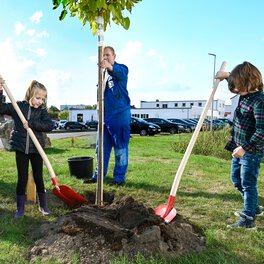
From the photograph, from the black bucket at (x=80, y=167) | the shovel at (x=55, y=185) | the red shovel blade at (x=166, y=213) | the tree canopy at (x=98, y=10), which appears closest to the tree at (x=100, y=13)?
the tree canopy at (x=98, y=10)

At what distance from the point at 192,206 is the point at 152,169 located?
2811 mm

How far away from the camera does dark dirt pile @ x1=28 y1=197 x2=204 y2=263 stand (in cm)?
292

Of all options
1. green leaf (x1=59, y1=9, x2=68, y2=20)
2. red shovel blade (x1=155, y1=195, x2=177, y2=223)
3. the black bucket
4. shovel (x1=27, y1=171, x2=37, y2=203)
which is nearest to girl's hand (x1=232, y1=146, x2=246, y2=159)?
red shovel blade (x1=155, y1=195, x2=177, y2=223)

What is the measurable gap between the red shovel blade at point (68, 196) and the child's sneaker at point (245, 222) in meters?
1.85

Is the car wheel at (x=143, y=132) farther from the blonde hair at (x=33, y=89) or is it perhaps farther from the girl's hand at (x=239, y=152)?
the girl's hand at (x=239, y=152)

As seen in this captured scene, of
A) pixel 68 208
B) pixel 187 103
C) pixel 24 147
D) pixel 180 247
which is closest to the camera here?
pixel 180 247

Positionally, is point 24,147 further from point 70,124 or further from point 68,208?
point 70,124

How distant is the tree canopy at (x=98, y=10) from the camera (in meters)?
3.79

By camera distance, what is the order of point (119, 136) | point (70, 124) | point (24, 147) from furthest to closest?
point (70, 124) → point (119, 136) → point (24, 147)

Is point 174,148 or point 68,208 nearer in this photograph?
point 68,208

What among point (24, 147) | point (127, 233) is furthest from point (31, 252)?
point (24, 147)

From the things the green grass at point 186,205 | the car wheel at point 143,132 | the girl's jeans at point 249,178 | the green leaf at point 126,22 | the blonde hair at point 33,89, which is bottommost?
the car wheel at point 143,132

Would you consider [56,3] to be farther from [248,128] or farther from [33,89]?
[248,128]

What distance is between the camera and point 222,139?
1182 cm
